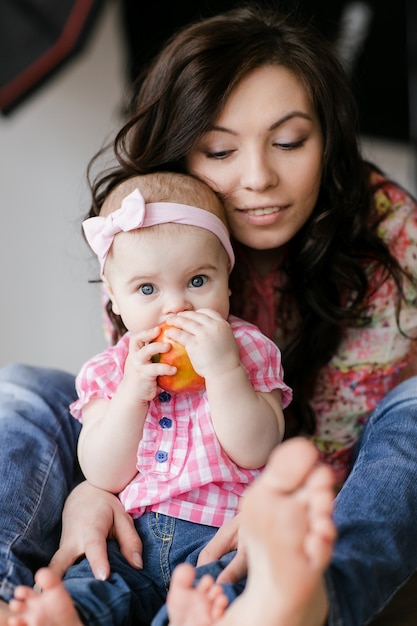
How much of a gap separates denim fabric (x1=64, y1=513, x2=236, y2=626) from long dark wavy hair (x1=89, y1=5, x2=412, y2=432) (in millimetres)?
426

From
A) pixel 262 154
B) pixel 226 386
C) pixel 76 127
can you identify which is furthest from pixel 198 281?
pixel 76 127

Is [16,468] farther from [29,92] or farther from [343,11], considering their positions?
[343,11]

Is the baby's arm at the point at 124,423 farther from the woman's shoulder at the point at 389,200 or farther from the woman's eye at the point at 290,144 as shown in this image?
the woman's shoulder at the point at 389,200

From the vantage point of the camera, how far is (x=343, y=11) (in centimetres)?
275

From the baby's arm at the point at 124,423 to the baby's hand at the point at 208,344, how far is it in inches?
1.2

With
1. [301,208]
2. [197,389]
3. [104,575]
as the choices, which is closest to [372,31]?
[301,208]

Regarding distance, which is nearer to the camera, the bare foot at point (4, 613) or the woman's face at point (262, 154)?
the bare foot at point (4, 613)

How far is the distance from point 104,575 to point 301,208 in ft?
2.20

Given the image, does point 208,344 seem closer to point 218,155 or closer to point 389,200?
point 218,155

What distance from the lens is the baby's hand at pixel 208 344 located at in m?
1.01

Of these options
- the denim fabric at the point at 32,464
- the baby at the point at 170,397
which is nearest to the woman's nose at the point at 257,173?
the baby at the point at 170,397

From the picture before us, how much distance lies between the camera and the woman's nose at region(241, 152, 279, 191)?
4.05 ft

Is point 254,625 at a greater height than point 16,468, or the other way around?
point 254,625

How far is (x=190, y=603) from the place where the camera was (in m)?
0.81
